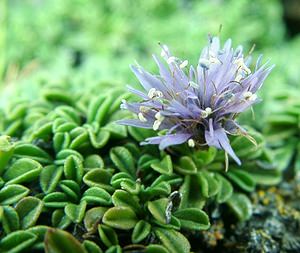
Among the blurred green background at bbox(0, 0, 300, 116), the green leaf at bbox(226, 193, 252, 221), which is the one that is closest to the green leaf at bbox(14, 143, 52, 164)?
the green leaf at bbox(226, 193, 252, 221)

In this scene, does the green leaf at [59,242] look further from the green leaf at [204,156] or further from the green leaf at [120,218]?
the green leaf at [204,156]

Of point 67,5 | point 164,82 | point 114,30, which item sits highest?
point 67,5

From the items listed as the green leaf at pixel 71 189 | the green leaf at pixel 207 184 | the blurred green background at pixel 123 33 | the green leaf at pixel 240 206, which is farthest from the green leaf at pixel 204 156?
the blurred green background at pixel 123 33

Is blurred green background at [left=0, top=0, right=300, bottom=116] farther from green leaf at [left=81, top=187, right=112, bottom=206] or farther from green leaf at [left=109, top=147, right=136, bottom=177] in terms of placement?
green leaf at [left=81, top=187, right=112, bottom=206]

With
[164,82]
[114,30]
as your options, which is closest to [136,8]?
[114,30]

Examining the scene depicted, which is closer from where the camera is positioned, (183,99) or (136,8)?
(183,99)

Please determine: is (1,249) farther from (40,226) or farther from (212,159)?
(212,159)
